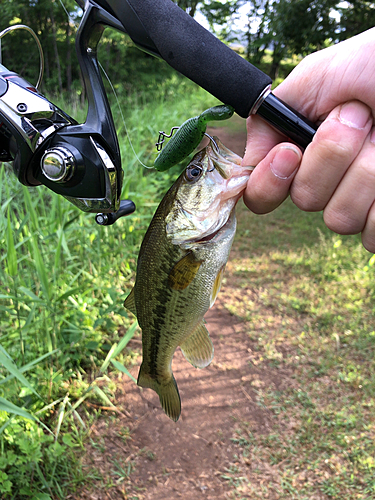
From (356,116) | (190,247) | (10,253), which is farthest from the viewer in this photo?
(10,253)

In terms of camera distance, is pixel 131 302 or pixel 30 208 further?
pixel 30 208

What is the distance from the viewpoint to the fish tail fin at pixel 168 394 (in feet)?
5.13

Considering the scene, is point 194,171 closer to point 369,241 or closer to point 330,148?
point 330,148

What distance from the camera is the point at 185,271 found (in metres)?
1.43

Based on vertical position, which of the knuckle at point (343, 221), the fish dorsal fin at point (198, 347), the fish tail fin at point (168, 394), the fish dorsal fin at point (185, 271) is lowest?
the fish tail fin at point (168, 394)

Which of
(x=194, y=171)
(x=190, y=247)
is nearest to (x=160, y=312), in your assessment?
(x=190, y=247)

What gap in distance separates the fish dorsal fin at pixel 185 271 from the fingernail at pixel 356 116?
0.66 meters

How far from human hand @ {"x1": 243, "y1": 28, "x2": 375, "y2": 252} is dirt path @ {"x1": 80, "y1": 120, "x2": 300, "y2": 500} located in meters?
2.19

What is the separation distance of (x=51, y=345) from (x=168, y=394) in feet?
4.70

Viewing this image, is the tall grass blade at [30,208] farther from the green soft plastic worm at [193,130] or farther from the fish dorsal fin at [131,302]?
the green soft plastic worm at [193,130]

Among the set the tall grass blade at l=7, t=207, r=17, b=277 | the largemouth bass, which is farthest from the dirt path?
the largemouth bass

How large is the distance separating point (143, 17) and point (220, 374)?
3075mm

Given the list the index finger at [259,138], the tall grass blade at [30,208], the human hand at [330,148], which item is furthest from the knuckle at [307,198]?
the tall grass blade at [30,208]

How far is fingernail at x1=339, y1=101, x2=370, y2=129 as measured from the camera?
118cm
